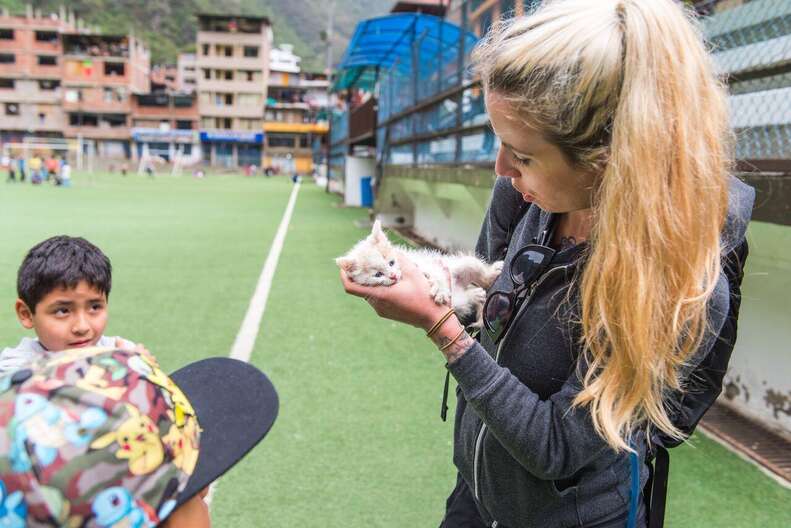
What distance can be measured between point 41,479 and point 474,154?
846 centimetres

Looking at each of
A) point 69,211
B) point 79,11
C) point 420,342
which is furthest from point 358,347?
point 79,11

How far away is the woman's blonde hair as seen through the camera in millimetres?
1228

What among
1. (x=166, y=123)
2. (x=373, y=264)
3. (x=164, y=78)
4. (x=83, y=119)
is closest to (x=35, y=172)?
(x=373, y=264)

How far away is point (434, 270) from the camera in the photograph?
207cm

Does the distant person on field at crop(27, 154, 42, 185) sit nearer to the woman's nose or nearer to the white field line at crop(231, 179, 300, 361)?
the white field line at crop(231, 179, 300, 361)

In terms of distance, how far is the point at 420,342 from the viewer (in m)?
6.26

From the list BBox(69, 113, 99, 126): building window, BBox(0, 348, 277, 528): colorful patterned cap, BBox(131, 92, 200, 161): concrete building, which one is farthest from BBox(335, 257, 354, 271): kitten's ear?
BBox(69, 113, 99, 126): building window

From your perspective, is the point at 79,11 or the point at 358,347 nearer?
the point at 358,347

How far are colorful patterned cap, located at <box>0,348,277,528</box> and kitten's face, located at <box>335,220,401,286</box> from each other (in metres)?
0.59

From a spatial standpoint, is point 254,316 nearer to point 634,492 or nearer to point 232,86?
point 634,492

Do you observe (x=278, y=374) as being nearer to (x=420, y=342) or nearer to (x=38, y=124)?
(x=420, y=342)

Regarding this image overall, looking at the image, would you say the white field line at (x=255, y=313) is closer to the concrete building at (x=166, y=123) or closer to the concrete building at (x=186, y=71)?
the concrete building at (x=166, y=123)

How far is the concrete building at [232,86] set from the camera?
260ft

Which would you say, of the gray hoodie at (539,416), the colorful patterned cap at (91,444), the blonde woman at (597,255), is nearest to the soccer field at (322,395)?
the gray hoodie at (539,416)
